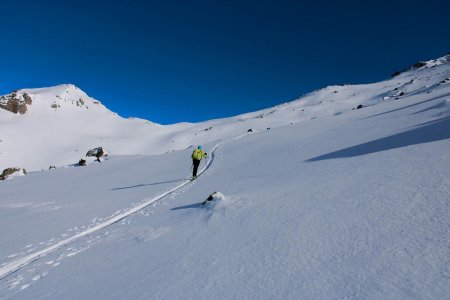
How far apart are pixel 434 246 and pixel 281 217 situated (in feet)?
10.0

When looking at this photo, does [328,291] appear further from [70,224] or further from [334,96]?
[334,96]

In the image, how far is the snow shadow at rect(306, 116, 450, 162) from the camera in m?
11.1

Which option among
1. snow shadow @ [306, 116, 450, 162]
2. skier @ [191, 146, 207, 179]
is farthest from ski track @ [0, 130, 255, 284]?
snow shadow @ [306, 116, 450, 162]

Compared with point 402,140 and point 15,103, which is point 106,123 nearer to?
point 15,103

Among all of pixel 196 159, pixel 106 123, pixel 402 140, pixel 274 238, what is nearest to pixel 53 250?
pixel 274 238

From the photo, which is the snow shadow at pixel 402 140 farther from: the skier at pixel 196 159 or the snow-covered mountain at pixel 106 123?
the snow-covered mountain at pixel 106 123

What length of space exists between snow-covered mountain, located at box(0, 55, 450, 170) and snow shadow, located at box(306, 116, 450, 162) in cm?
4143

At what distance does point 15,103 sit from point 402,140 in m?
97.7

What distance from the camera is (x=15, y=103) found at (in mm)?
86750

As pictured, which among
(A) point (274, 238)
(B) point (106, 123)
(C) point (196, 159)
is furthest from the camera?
(B) point (106, 123)

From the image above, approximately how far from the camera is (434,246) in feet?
14.6

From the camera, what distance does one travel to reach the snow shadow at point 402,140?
11.1 m

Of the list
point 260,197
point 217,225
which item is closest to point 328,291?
point 217,225

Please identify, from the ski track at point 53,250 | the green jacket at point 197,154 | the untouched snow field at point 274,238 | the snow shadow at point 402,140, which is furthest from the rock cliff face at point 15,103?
the snow shadow at point 402,140
